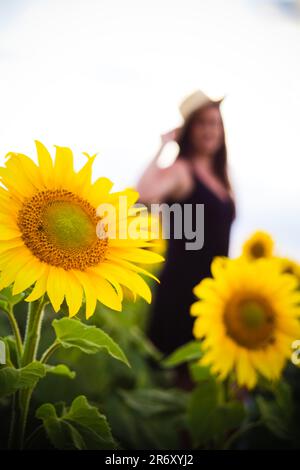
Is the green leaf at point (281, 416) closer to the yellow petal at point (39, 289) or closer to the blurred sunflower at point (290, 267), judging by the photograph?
the blurred sunflower at point (290, 267)

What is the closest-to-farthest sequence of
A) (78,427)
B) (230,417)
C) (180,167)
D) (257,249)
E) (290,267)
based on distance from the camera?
(78,427), (230,417), (290,267), (257,249), (180,167)

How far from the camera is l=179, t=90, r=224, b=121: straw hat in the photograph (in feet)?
3.96

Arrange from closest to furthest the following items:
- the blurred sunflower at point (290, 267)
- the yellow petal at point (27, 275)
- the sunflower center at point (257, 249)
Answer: the yellow petal at point (27, 275)
the blurred sunflower at point (290, 267)
the sunflower center at point (257, 249)

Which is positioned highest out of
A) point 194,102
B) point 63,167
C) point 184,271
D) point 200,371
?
point 194,102

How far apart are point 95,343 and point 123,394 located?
627 mm

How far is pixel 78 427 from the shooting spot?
0.80 m

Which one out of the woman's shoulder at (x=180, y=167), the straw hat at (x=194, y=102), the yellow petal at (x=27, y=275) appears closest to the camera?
the yellow petal at (x=27, y=275)

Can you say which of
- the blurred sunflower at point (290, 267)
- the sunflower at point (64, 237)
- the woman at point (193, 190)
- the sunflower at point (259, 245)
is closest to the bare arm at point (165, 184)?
the woman at point (193, 190)

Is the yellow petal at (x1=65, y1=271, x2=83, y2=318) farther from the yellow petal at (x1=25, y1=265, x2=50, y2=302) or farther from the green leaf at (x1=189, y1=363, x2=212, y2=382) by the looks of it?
the green leaf at (x1=189, y1=363, x2=212, y2=382)

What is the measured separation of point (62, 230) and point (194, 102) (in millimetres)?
646

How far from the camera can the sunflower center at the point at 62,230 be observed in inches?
28.9

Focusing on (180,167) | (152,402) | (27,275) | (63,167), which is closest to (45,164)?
(63,167)

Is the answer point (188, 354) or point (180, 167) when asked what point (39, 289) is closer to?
point (188, 354)

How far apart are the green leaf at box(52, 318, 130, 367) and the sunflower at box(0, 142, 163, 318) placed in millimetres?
49
